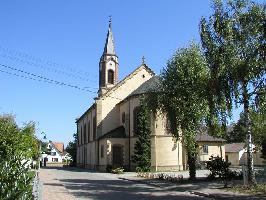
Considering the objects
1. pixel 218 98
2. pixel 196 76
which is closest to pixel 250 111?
pixel 218 98

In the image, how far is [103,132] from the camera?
52.4 metres

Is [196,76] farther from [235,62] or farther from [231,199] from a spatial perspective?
[231,199]

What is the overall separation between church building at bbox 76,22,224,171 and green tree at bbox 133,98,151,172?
575mm

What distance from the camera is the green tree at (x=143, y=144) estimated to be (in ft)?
144

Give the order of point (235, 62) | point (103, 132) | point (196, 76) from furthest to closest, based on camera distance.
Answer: point (103, 132) < point (196, 76) < point (235, 62)

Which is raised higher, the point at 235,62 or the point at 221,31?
the point at 221,31

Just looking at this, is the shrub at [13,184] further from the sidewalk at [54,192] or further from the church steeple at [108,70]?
the church steeple at [108,70]

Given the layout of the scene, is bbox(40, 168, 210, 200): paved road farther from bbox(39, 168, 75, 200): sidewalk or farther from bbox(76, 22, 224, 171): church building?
bbox(76, 22, 224, 171): church building

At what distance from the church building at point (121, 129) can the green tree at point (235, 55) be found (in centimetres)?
1699

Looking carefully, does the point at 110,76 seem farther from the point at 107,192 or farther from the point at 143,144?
the point at 107,192

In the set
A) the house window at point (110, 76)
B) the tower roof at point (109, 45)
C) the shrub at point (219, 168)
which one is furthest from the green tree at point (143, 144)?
the tower roof at point (109, 45)

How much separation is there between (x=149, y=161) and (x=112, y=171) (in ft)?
13.9

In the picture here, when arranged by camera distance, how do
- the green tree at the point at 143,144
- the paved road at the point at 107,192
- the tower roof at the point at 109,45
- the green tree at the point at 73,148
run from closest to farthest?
the paved road at the point at 107,192, the green tree at the point at 143,144, the tower roof at the point at 109,45, the green tree at the point at 73,148

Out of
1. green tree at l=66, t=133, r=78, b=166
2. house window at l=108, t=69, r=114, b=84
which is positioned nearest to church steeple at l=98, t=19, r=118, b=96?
house window at l=108, t=69, r=114, b=84
